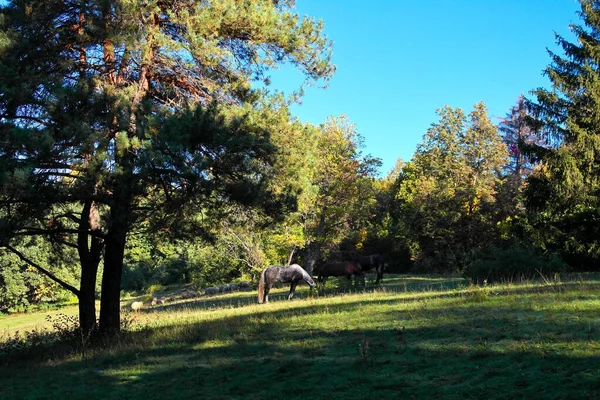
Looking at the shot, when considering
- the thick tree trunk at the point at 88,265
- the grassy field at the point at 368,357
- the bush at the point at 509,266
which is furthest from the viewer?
→ the bush at the point at 509,266

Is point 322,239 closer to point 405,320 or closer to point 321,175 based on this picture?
point 321,175

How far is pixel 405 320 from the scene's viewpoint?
901 centimetres

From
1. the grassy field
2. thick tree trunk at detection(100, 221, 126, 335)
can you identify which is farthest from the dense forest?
the grassy field

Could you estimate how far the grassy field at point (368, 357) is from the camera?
212 inches

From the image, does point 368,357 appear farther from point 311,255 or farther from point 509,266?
point 311,255

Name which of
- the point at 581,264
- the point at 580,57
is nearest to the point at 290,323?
the point at 581,264

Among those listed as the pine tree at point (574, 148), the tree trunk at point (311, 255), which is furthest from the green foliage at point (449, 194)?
the pine tree at point (574, 148)

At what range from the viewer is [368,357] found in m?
6.84

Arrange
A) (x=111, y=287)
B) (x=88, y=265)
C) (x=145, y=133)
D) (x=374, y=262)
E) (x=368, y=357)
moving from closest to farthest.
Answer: (x=368, y=357)
(x=145, y=133)
(x=111, y=287)
(x=88, y=265)
(x=374, y=262)

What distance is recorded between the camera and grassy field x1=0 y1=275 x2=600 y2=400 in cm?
539

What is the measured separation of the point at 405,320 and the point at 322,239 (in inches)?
1153

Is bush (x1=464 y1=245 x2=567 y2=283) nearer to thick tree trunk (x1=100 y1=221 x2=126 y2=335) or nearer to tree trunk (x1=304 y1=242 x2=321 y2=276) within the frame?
thick tree trunk (x1=100 y1=221 x2=126 y2=335)

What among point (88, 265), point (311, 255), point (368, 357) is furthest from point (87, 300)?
point (311, 255)

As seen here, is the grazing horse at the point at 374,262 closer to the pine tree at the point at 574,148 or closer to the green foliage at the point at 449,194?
the pine tree at the point at 574,148
